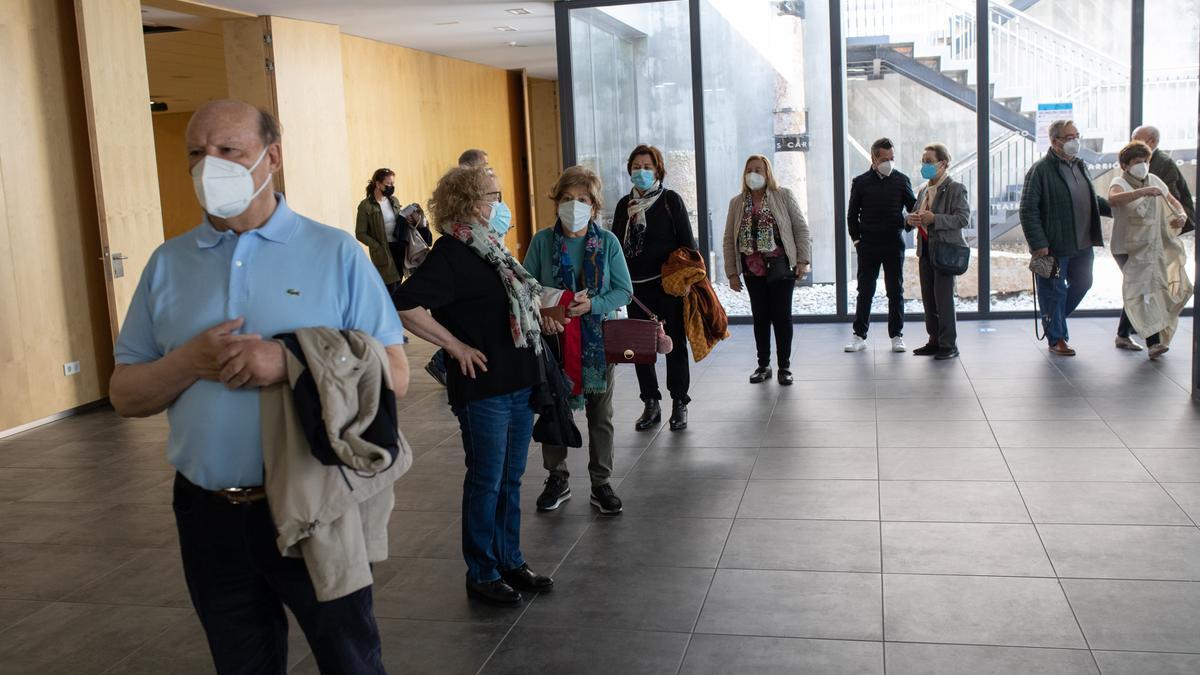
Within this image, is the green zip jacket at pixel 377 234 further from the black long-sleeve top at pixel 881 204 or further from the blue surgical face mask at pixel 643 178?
the black long-sleeve top at pixel 881 204

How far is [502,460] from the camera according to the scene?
3.72 meters

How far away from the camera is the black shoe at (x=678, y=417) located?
629 centimetres

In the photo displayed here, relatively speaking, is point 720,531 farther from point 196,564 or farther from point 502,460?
point 196,564

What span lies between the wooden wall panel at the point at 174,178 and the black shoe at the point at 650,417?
45.2 feet

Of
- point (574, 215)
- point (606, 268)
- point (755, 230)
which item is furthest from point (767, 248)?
point (574, 215)

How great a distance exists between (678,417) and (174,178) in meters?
15.4

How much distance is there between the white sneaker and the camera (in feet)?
28.7

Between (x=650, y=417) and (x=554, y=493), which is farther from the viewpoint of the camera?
(x=650, y=417)

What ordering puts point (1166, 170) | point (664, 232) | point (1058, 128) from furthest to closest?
point (1166, 170)
point (1058, 128)
point (664, 232)

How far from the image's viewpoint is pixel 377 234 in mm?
8664

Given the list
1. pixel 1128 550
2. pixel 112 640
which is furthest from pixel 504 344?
pixel 1128 550

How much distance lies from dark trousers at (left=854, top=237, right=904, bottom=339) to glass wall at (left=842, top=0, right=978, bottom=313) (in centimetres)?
175

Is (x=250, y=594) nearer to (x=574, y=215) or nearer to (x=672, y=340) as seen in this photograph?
(x=574, y=215)

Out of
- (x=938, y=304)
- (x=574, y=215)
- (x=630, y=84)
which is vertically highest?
(x=630, y=84)
